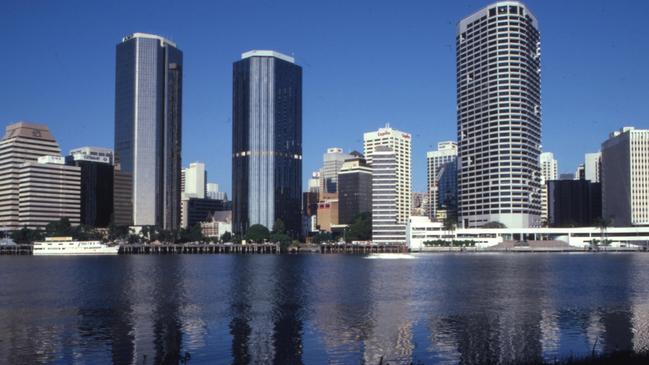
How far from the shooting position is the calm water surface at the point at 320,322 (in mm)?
56438

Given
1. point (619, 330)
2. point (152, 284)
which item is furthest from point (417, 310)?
point (152, 284)

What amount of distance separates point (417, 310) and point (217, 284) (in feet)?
167

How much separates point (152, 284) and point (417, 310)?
2231 inches

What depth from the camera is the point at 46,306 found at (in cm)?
8844

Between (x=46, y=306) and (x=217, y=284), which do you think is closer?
(x=46, y=306)

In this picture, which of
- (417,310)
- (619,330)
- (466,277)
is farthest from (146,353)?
(466,277)

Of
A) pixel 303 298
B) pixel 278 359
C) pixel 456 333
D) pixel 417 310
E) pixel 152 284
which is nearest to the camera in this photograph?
pixel 278 359

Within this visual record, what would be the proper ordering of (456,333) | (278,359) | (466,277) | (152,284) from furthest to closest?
(466,277) → (152,284) → (456,333) → (278,359)

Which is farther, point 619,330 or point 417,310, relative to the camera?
point 417,310

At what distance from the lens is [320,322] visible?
72.4 metres

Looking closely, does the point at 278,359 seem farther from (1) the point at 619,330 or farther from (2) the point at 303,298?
(2) the point at 303,298

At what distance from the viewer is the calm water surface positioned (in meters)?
56.4

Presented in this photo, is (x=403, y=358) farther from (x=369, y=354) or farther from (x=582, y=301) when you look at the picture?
(x=582, y=301)

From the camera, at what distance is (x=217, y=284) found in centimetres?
12481
